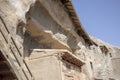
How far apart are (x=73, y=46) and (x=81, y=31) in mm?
1685

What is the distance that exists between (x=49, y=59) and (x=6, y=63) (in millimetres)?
4417

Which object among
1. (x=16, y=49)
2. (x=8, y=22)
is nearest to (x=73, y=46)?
(x=8, y=22)

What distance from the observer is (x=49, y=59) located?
1109 centimetres

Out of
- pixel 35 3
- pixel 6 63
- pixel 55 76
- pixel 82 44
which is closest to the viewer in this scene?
pixel 6 63

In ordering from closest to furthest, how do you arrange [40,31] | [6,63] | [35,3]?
[6,63] → [35,3] → [40,31]

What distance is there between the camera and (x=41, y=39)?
1385 cm

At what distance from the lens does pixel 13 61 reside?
23.2 feet

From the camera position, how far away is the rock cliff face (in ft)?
24.3

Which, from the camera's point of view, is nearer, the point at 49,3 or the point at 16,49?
→ the point at 16,49

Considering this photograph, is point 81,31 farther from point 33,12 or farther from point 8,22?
point 8,22

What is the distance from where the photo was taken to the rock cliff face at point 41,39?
742cm

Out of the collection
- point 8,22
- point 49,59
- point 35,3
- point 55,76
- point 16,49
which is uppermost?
point 35,3

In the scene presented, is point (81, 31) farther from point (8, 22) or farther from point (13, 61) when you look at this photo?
point (13, 61)

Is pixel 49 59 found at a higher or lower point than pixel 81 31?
lower
